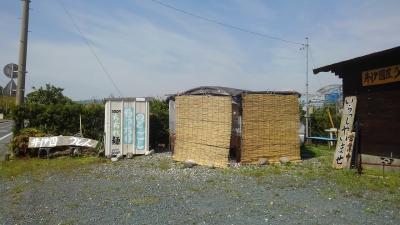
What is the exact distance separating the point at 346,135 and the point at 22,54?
13257mm

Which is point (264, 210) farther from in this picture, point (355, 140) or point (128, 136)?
point (128, 136)

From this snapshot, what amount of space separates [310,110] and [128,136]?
11207 millimetres

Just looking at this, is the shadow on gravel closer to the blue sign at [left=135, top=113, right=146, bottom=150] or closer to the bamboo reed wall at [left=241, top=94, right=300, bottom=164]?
the bamboo reed wall at [left=241, top=94, right=300, bottom=164]

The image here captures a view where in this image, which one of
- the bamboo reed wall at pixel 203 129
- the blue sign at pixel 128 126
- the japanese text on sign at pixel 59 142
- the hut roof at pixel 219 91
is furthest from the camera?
the blue sign at pixel 128 126

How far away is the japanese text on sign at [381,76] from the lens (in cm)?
1086

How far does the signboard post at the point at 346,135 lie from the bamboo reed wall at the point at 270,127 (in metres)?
1.92

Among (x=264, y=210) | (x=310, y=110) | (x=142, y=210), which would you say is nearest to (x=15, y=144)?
(x=142, y=210)

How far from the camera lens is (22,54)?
664 inches

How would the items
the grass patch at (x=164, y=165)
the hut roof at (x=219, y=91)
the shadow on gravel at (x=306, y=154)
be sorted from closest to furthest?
1. the grass patch at (x=164, y=165)
2. the hut roof at (x=219, y=91)
3. the shadow on gravel at (x=306, y=154)

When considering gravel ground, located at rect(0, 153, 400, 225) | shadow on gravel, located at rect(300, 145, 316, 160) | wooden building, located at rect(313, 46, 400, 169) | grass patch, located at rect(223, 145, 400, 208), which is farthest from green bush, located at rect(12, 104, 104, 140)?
wooden building, located at rect(313, 46, 400, 169)

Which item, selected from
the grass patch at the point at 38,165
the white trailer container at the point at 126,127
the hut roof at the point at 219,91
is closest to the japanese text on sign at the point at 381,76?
the hut roof at the point at 219,91

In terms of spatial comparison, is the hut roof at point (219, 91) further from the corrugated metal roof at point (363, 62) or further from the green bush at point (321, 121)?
the green bush at point (321, 121)

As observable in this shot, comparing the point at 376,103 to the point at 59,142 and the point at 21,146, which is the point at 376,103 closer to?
the point at 59,142

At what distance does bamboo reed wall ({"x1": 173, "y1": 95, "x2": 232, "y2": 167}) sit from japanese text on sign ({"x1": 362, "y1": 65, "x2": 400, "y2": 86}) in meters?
4.17
